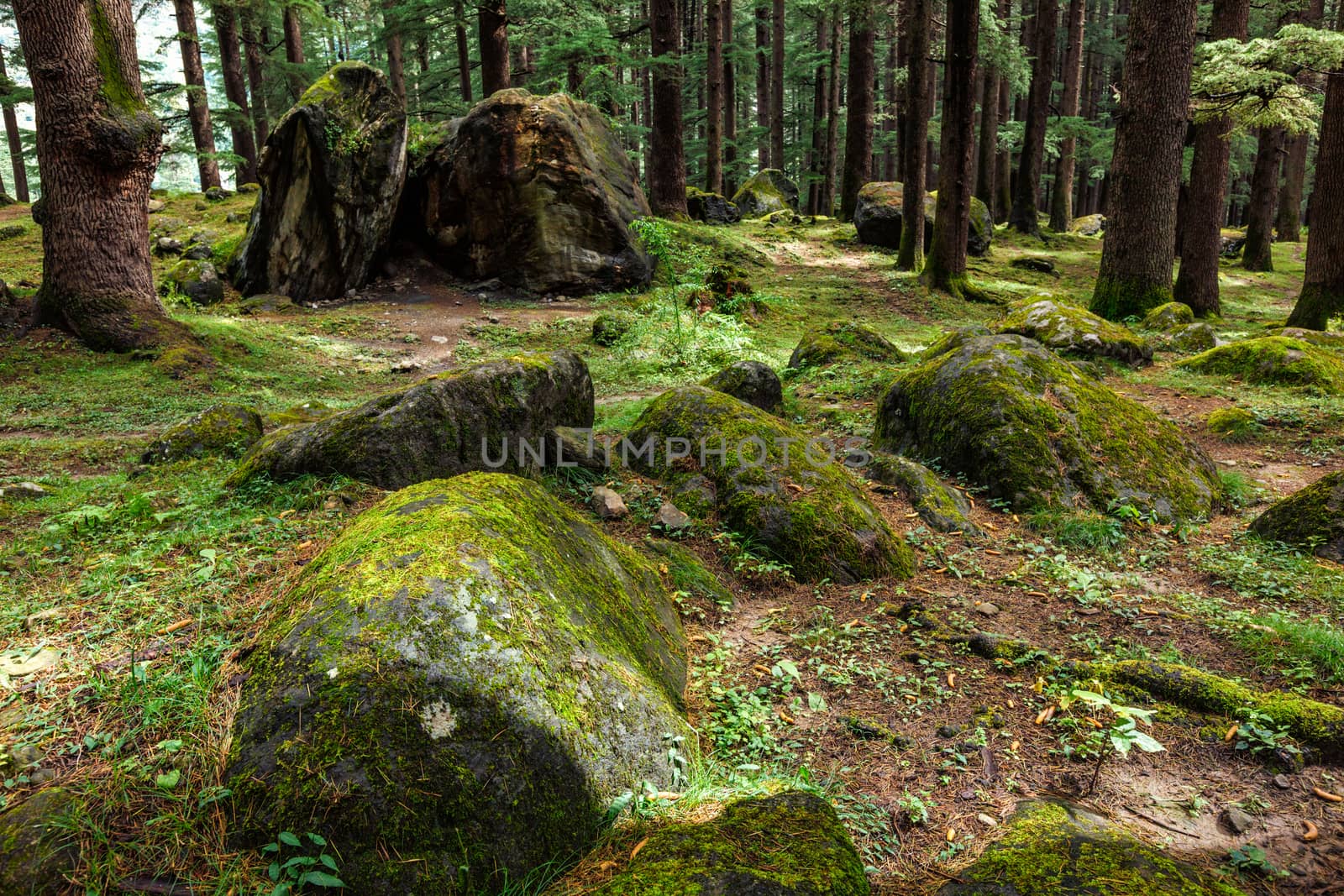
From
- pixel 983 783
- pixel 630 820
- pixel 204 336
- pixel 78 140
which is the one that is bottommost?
pixel 983 783

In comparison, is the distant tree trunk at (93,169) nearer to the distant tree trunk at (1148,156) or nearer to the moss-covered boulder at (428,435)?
the moss-covered boulder at (428,435)

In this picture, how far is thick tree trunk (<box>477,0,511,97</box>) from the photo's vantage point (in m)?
15.8

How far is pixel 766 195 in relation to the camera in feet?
87.7

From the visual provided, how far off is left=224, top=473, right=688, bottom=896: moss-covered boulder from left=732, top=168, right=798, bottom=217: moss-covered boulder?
2459 cm

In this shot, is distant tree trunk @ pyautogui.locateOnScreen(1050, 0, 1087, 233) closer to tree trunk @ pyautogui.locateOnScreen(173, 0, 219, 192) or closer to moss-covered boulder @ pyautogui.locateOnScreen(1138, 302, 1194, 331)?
moss-covered boulder @ pyautogui.locateOnScreen(1138, 302, 1194, 331)

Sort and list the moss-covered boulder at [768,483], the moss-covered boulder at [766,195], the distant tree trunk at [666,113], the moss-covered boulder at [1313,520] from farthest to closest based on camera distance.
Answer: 1. the moss-covered boulder at [766,195]
2. the distant tree trunk at [666,113]
3. the moss-covered boulder at [768,483]
4. the moss-covered boulder at [1313,520]

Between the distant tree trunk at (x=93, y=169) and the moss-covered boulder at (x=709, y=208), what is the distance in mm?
15393

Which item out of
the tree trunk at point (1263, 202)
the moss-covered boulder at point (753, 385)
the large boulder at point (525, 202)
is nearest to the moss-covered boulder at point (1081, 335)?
the moss-covered boulder at point (753, 385)

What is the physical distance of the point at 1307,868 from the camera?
2172 millimetres

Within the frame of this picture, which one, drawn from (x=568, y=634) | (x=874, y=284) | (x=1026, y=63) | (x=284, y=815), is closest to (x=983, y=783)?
(x=568, y=634)

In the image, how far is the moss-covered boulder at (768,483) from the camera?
458cm

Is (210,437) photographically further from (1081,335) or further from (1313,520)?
(1081,335)

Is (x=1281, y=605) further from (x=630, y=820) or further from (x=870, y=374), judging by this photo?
Result: (x=870, y=374)

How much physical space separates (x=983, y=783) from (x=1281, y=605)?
249 centimetres
